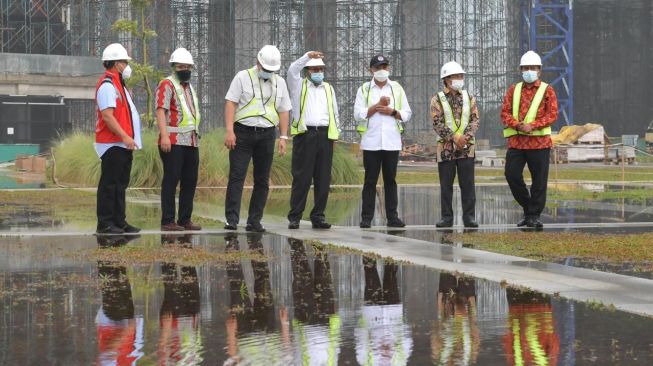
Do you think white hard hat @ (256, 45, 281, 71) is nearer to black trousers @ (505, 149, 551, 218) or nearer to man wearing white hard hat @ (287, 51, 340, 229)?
man wearing white hard hat @ (287, 51, 340, 229)

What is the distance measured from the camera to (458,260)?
9.10 m

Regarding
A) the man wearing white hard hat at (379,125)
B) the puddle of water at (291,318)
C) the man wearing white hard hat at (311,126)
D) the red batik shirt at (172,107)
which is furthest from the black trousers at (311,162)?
the puddle of water at (291,318)

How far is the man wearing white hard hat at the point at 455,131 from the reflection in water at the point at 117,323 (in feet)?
18.0

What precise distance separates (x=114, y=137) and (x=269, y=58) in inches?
63.8

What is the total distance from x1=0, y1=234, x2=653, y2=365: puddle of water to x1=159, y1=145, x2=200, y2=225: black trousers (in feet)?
11.1

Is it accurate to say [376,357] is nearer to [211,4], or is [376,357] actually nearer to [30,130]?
[30,130]

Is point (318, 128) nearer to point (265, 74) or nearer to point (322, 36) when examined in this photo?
point (265, 74)

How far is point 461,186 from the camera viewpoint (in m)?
13.4

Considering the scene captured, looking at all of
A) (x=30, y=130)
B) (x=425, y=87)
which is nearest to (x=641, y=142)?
(x=425, y=87)

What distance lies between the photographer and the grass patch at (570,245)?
9.41 meters

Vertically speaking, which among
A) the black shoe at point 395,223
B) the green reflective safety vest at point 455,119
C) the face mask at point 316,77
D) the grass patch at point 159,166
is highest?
the face mask at point 316,77

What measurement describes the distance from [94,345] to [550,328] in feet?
6.70

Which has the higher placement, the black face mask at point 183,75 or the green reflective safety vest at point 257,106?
the black face mask at point 183,75

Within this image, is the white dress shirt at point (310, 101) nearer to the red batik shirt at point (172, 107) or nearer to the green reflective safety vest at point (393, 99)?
the green reflective safety vest at point (393, 99)
